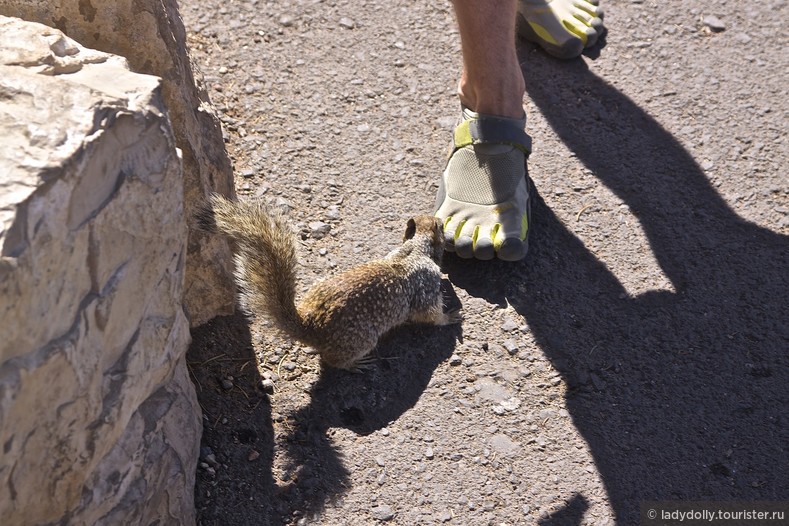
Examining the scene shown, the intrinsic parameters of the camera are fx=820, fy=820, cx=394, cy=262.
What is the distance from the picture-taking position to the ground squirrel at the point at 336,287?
3154mm

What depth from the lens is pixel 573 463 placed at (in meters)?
3.24

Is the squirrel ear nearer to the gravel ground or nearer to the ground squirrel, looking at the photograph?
the ground squirrel

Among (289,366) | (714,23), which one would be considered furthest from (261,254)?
(714,23)

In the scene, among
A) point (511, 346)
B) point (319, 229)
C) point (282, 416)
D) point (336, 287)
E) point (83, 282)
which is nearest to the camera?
point (83, 282)

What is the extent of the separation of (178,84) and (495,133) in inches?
65.1

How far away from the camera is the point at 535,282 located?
3.93 meters

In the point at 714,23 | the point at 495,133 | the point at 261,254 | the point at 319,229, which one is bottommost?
the point at 319,229

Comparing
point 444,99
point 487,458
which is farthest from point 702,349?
point 444,99

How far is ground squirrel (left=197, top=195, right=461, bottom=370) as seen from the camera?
3.15 m

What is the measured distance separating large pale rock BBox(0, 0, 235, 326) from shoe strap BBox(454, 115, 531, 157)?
4.25 feet

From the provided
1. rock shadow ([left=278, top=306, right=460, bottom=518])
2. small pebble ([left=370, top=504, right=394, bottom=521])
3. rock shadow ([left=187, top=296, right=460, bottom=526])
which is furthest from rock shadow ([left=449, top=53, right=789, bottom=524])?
small pebble ([left=370, top=504, right=394, bottom=521])

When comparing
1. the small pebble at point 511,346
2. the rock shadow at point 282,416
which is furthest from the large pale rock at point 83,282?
the small pebble at point 511,346

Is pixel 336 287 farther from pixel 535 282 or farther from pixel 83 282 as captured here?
pixel 83 282

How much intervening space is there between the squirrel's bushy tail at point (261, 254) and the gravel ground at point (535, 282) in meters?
0.39
